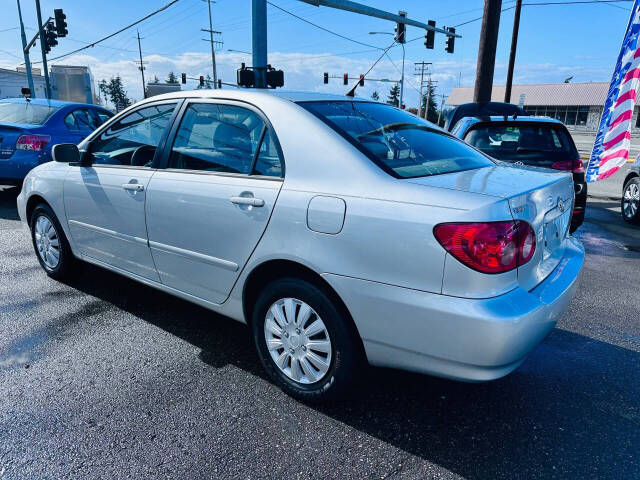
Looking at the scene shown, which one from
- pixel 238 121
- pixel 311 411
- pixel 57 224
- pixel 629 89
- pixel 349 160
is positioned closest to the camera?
pixel 349 160

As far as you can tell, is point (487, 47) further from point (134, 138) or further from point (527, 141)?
point (134, 138)

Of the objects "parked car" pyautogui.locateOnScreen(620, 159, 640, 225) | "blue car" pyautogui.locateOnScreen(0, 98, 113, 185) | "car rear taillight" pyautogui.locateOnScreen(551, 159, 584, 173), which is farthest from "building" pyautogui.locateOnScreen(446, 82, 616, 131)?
"blue car" pyautogui.locateOnScreen(0, 98, 113, 185)

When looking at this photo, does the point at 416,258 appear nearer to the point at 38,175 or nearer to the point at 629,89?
the point at 38,175

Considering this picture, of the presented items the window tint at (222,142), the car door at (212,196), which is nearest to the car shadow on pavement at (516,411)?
the car door at (212,196)

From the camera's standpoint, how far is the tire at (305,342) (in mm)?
2395

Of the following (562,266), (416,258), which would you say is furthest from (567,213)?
(416,258)

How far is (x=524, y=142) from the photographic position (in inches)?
238

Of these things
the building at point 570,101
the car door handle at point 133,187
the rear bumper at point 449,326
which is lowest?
the rear bumper at point 449,326

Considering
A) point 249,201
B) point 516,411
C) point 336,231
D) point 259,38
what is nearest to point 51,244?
point 249,201

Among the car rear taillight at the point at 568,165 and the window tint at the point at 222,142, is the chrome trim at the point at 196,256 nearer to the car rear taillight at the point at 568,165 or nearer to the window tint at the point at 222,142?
the window tint at the point at 222,142

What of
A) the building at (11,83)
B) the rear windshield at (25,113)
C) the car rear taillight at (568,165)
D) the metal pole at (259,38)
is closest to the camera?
the car rear taillight at (568,165)

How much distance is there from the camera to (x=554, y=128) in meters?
6.05

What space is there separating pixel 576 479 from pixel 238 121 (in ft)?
8.13

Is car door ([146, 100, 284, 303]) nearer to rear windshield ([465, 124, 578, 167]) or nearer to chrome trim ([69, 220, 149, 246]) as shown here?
chrome trim ([69, 220, 149, 246])
